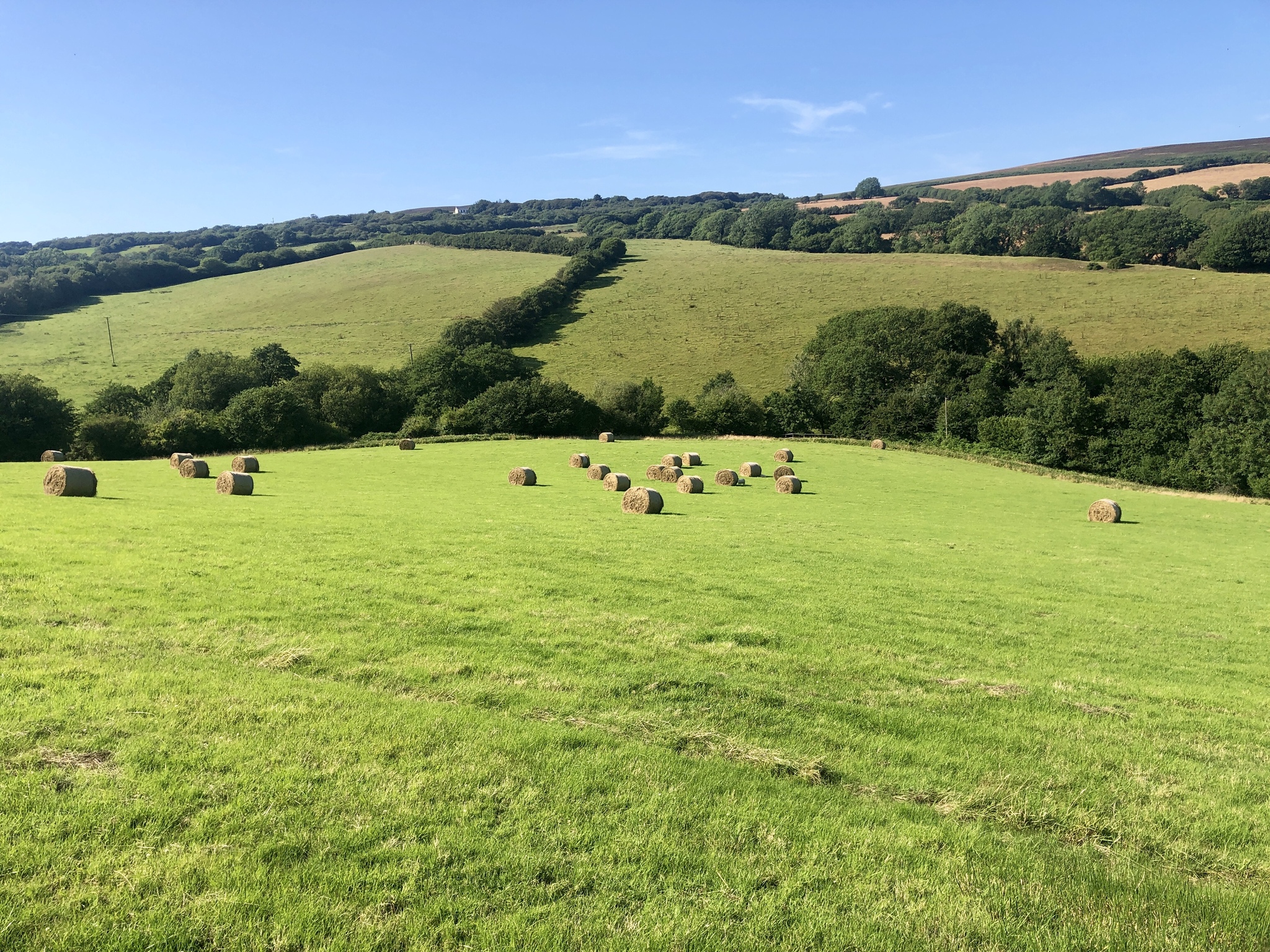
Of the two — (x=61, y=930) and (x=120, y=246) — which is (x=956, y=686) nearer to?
(x=61, y=930)

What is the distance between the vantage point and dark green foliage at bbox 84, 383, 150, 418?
227 feet

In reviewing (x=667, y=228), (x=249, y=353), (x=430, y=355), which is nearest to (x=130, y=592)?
(x=430, y=355)

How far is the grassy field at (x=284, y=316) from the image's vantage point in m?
87.6

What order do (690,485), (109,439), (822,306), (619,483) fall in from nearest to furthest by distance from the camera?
(619,483) → (690,485) → (109,439) → (822,306)

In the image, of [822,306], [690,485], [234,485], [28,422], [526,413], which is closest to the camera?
[234,485]

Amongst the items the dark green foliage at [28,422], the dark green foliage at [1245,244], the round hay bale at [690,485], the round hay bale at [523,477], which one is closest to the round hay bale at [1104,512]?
the round hay bale at [690,485]

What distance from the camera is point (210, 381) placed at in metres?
72.0

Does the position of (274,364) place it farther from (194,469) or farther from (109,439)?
(194,469)

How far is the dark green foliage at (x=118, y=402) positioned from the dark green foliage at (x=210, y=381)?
2813 mm

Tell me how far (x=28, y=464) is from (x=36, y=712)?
4038cm

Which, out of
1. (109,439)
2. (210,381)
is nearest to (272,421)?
(109,439)

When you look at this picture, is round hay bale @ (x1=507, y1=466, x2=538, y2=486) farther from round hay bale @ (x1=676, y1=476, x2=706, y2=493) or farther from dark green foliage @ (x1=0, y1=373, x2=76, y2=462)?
dark green foliage @ (x1=0, y1=373, x2=76, y2=462)

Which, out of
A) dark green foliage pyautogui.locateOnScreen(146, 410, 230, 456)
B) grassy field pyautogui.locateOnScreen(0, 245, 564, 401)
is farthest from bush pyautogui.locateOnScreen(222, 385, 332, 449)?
grassy field pyautogui.locateOnScreen(0, 245, 564, 401)

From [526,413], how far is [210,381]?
3423 cm
